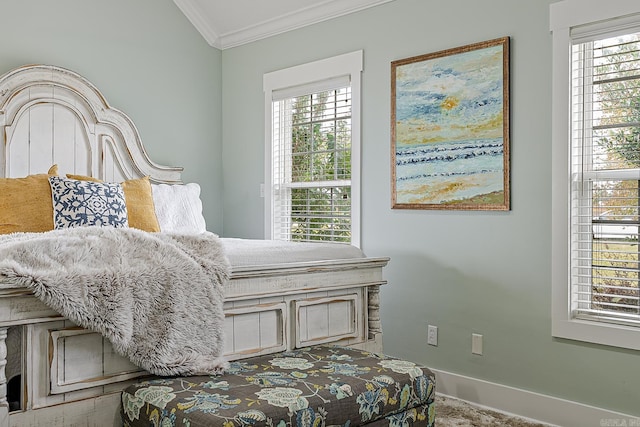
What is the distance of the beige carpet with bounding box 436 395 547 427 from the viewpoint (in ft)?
9.77

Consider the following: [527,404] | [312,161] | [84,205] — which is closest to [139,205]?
[84,205]

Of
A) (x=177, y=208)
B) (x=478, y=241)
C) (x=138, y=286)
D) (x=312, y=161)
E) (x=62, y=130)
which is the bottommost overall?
(x=138, y=286)

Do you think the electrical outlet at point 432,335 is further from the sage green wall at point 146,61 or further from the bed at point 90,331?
the sage green wall at point 146,61

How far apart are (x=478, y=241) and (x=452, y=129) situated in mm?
602

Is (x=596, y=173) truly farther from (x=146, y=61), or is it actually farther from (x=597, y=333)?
(x=146, y=61)

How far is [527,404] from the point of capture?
10.1 feet

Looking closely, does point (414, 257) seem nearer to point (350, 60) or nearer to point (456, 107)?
point (456, 107)

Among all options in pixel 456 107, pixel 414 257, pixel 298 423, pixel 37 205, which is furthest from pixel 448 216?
pixel 37 205

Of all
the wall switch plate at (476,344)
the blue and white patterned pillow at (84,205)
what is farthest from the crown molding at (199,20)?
the wall switch plate at (476,344)

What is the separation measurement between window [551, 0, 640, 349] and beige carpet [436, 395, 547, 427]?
18.5 inches

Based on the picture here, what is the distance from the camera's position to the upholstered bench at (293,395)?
191 cm

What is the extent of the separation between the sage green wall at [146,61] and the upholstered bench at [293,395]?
7.43ft

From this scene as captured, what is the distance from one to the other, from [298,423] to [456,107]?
198 cm

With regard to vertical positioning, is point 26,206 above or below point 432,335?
above
